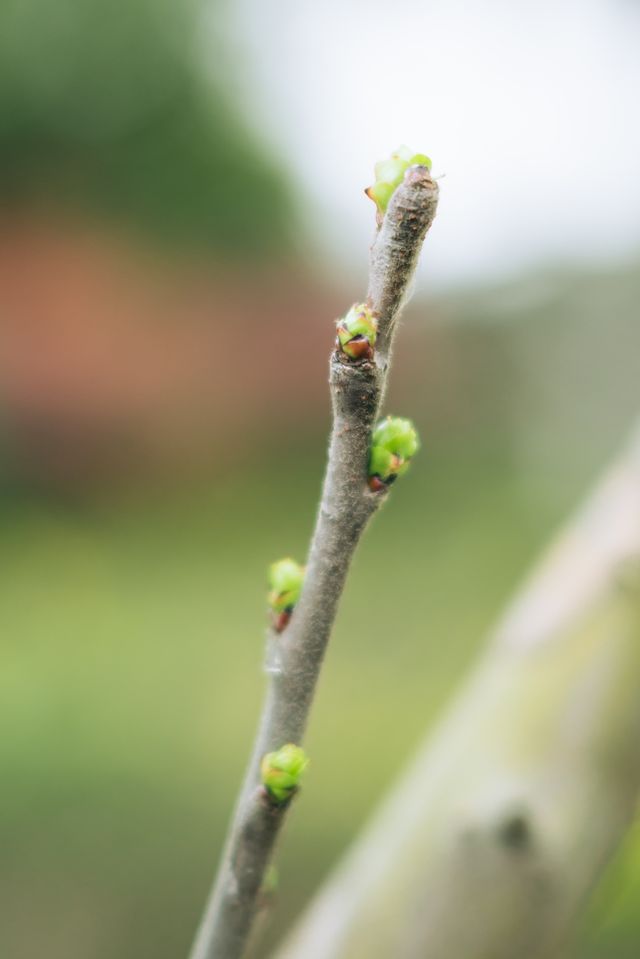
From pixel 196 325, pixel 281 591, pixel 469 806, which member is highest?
pixel 281 591

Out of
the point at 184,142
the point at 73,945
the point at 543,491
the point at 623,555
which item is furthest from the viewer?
the point at 184,142

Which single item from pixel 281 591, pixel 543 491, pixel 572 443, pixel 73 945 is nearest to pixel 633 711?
pixel 281 591

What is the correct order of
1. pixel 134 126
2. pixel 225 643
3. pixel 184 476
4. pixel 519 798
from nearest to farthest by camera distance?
pixel 519 798
pixel 225 643
pixel 184 476
pixel 134 126

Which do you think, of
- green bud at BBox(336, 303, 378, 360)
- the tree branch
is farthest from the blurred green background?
green bud at BBox(336, 303, 378, 360)

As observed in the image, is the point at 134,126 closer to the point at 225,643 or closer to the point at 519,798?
the point at 225,643

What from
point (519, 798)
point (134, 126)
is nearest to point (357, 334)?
point (519, 798)

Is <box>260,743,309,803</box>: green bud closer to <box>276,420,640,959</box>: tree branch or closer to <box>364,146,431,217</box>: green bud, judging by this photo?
<box>364,146,431,217</box>: green bud

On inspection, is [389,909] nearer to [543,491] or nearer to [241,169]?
[543,491]
